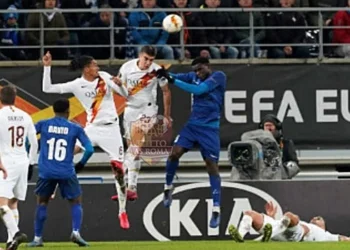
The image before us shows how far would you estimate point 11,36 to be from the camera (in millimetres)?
23406

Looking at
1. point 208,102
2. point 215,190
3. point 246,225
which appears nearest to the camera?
point 246,225

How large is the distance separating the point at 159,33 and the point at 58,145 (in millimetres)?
6134

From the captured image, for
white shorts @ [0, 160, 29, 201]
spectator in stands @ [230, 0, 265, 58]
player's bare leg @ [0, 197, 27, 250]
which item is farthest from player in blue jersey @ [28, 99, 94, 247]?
spectator in stands @ [230, 0, 265, 58]

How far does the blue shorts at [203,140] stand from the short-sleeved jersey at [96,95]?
105 centimetres

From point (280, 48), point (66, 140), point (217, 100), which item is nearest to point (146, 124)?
point (217, 100)

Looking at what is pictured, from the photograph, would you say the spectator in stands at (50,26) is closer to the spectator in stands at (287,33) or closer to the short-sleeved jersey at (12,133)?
the spectator in stands at (287,33)

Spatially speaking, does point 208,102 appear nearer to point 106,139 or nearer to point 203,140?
point 203,140

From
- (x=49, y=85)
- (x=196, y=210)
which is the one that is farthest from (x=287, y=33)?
(x=49, y=85)

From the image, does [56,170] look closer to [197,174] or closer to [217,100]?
[217,100]

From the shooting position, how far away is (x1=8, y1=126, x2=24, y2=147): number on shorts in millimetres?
17016

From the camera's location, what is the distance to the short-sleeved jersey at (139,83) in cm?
2008

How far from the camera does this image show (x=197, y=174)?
23.7m

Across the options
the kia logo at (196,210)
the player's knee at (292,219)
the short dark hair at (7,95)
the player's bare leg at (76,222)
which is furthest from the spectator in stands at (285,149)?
the short dark hair at (7,95)

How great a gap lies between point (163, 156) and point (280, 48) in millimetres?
3538
